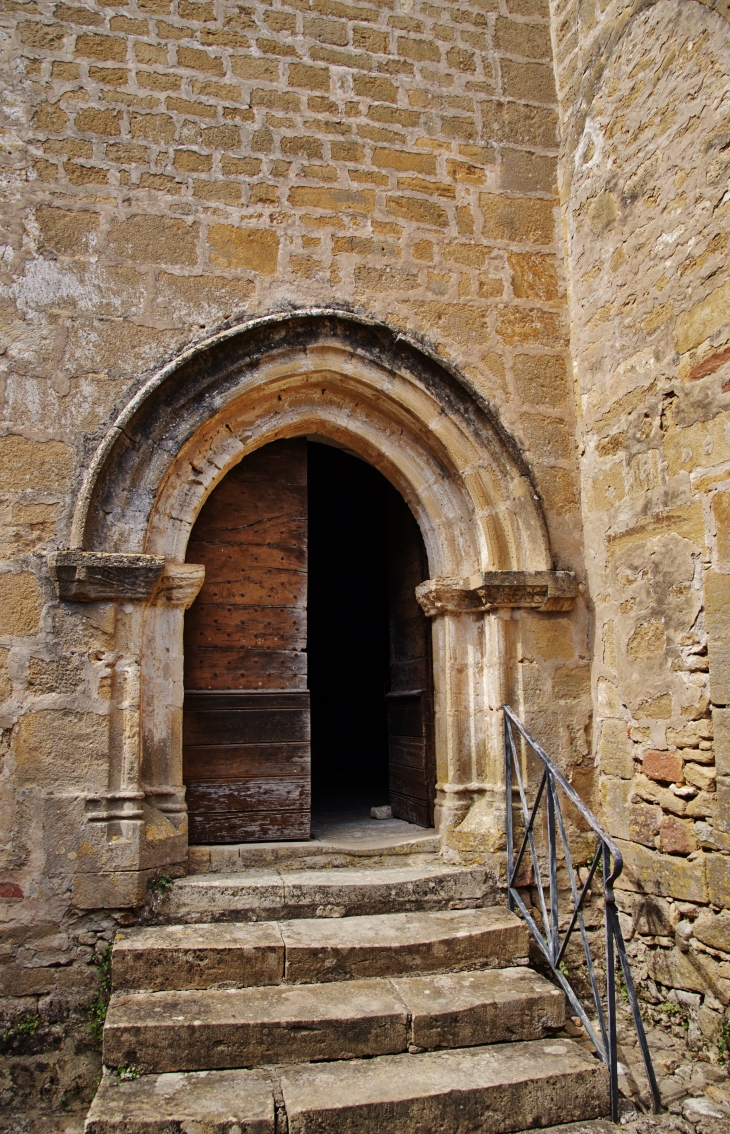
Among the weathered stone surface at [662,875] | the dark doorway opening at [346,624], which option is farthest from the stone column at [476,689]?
the dark doorway opening at [346,624]

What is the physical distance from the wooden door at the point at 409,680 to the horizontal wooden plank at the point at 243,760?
0.68 meters

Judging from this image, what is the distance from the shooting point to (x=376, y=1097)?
2.64m

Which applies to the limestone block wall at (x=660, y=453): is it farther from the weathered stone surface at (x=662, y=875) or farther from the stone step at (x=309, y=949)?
the stone step at (x=309, y=949)

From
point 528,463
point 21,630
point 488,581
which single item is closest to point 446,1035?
point 488,581

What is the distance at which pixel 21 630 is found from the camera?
3480 millimetres

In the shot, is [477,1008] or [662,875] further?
[662,875]

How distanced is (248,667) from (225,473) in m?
0.98

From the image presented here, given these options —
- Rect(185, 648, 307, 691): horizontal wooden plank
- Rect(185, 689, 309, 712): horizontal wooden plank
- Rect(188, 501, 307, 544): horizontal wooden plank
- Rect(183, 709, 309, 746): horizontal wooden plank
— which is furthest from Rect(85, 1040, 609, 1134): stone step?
Rect(188, 501, 307, 544): horizontal wooden plank

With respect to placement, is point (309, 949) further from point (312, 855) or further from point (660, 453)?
point (660, 453)

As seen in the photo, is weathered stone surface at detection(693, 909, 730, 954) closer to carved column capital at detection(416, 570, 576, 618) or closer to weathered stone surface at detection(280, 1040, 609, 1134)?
weathered stone surface at detection(280, 1040, 609, 1134)

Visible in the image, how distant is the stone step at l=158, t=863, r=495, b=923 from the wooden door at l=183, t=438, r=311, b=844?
359mm

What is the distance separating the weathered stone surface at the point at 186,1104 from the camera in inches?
97.9

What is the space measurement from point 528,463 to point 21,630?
2520 millimetres

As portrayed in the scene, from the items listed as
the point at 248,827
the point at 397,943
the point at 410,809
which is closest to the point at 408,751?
the point at 410,809
